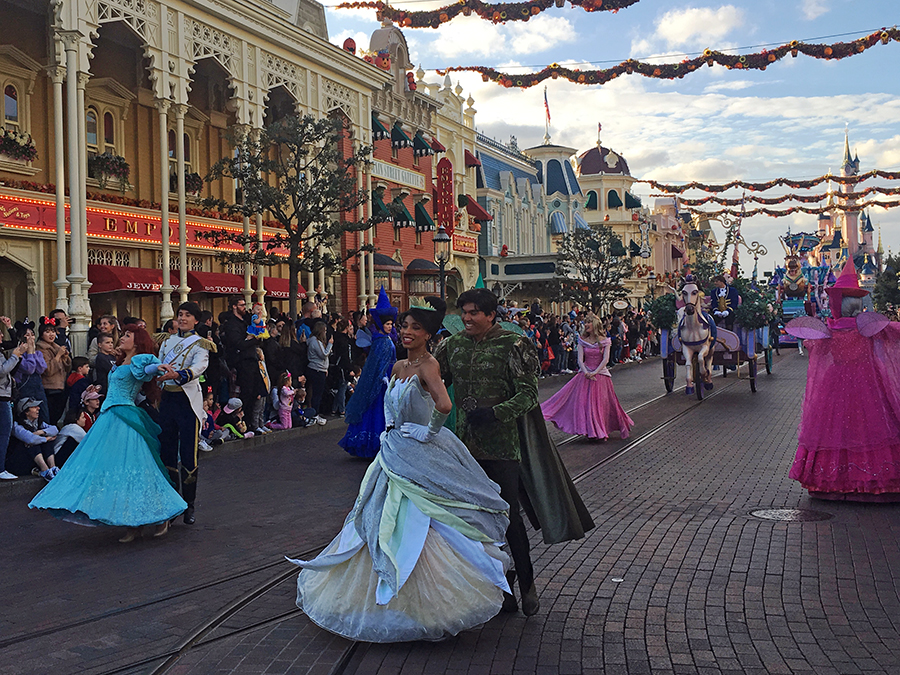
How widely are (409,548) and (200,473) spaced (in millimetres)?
6409

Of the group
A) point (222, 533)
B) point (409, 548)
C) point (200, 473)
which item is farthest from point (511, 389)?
point (200, 473)

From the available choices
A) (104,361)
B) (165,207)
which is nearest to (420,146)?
(165,207)

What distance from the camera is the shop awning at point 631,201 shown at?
213ft

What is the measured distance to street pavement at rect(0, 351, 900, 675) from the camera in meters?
4.23

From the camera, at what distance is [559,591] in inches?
206

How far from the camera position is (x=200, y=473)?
10.1 m

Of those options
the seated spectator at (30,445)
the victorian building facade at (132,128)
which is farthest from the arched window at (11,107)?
the seated spectator at (30,445)

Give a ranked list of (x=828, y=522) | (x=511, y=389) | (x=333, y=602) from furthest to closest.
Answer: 1. (x=828, y=522)
2. (x=511, y=389)
3. (x=333, y=602)

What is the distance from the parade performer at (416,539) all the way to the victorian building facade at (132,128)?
13.2 metres

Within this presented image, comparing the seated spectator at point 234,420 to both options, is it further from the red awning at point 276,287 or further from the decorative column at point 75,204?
the red awning at point 276,287

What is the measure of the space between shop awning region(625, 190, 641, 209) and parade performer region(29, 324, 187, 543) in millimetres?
60571

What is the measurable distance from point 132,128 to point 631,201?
48152mm

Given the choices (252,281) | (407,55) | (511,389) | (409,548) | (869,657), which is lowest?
(869,657)

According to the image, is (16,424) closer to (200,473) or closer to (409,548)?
(200,473)
